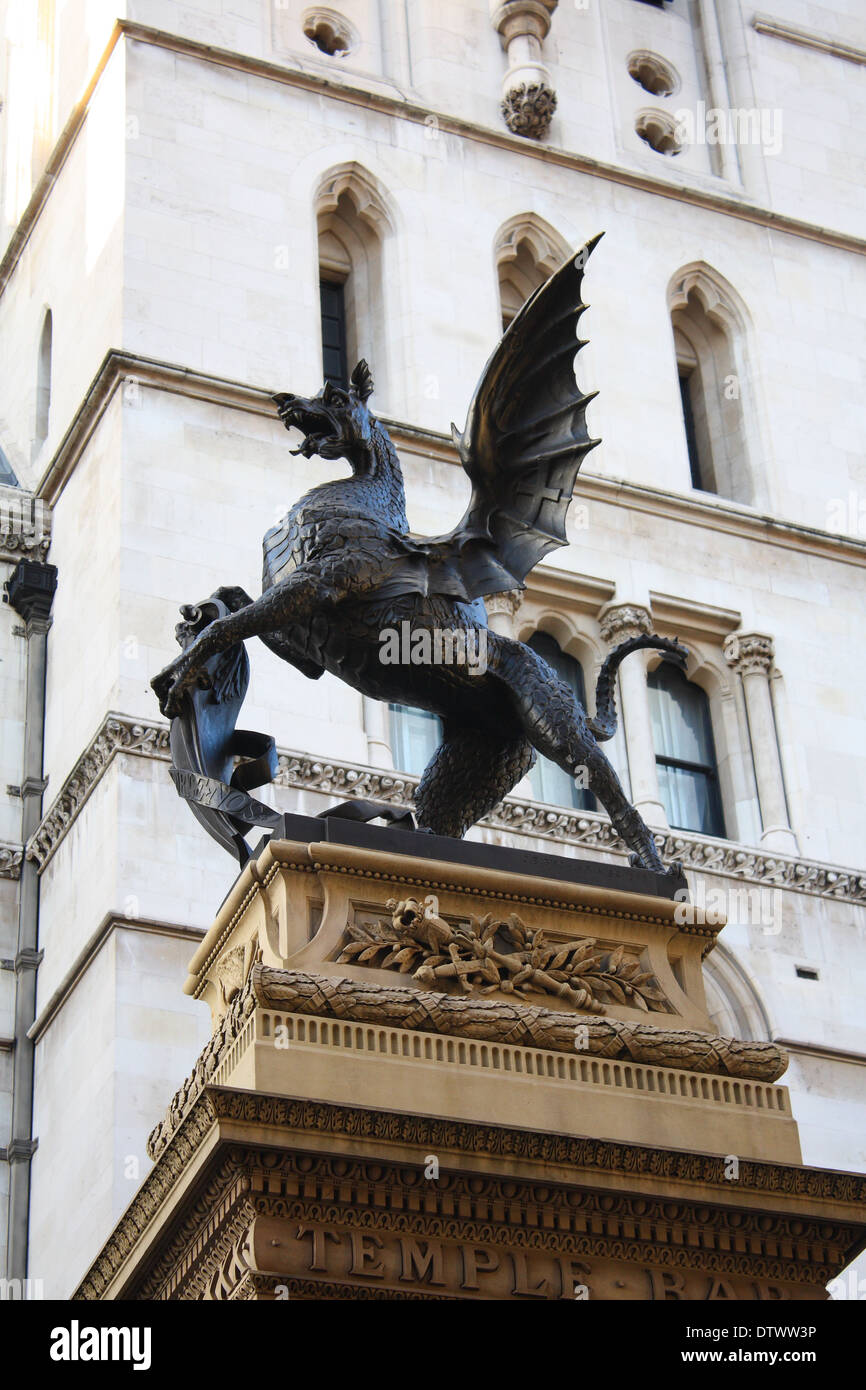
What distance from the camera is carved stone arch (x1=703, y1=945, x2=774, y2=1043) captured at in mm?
23312

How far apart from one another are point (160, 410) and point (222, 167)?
334 centimetres

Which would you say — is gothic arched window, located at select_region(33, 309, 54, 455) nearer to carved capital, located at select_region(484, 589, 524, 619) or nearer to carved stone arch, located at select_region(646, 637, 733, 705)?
carved capital, located at select_region(484, 589, 524, 619)

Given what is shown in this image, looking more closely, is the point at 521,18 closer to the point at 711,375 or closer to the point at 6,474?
the point at 711,375

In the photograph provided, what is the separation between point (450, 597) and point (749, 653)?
585 inches

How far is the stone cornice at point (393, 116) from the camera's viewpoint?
88.3 ft

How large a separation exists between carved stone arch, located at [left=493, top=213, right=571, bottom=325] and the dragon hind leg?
1671cm

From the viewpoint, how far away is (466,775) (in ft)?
37.8

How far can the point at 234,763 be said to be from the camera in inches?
449

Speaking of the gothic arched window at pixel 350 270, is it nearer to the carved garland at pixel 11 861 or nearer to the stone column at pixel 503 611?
the stone column at pixel 503 611

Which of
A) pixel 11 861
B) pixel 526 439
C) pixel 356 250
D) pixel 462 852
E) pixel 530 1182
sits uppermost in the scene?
pixel 356 250

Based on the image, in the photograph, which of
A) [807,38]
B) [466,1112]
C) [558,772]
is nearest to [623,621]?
[558,772]

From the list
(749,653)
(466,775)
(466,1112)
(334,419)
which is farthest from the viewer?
(749,653)

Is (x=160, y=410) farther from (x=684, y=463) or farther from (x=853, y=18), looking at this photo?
(x=853, y=18)
